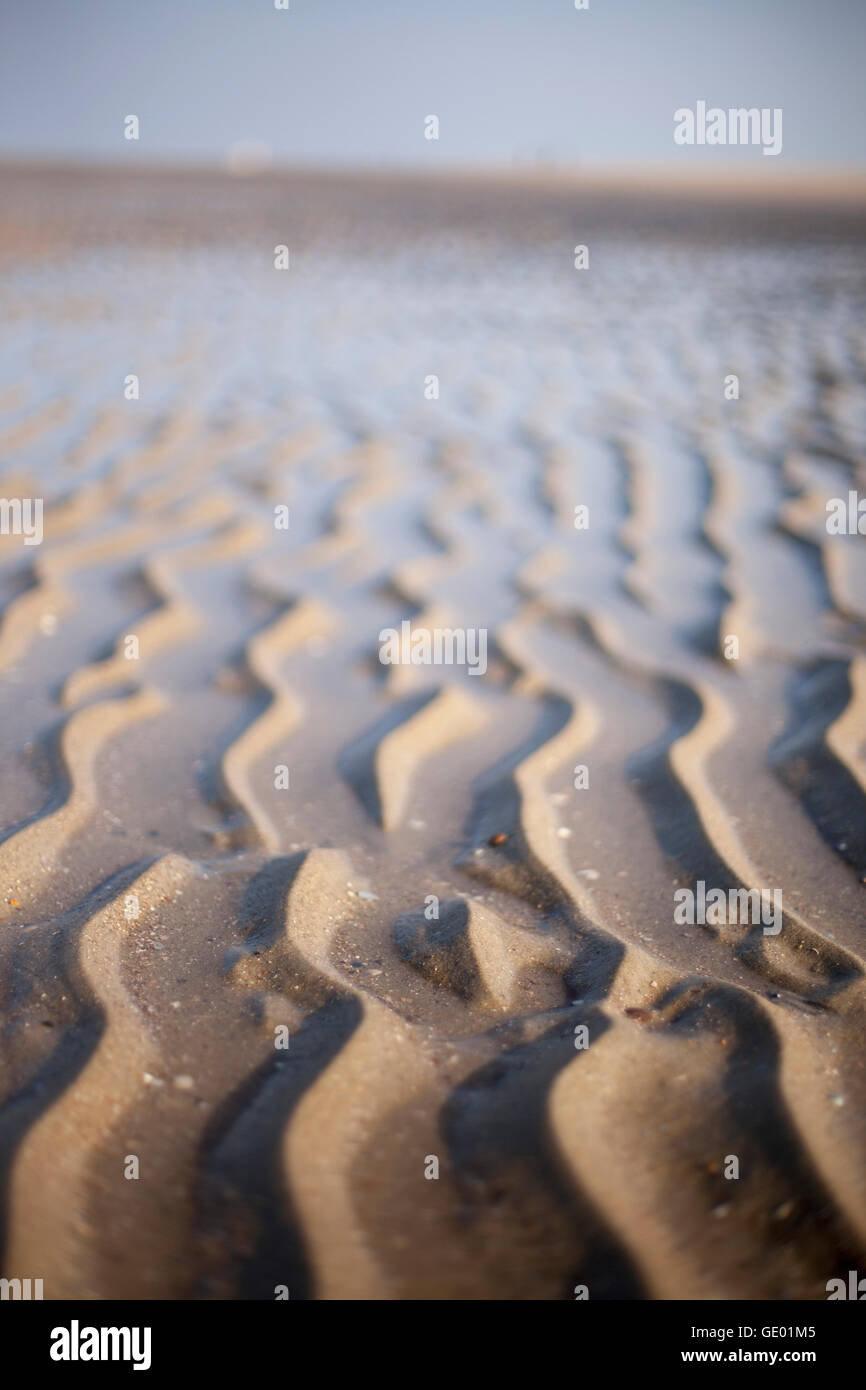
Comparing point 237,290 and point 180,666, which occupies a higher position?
point 237,290

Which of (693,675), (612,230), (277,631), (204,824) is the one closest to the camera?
(204,824)

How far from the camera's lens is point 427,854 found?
6.89 ft

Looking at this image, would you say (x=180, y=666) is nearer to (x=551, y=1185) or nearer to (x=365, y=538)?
(x=365, y=538)

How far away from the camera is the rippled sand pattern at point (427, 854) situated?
130 centimetres

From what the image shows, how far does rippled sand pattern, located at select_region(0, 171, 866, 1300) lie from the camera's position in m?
1.30

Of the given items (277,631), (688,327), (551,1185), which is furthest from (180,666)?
(688,327)

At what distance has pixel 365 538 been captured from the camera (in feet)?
12.5

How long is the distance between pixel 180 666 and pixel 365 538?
119 centimetres
